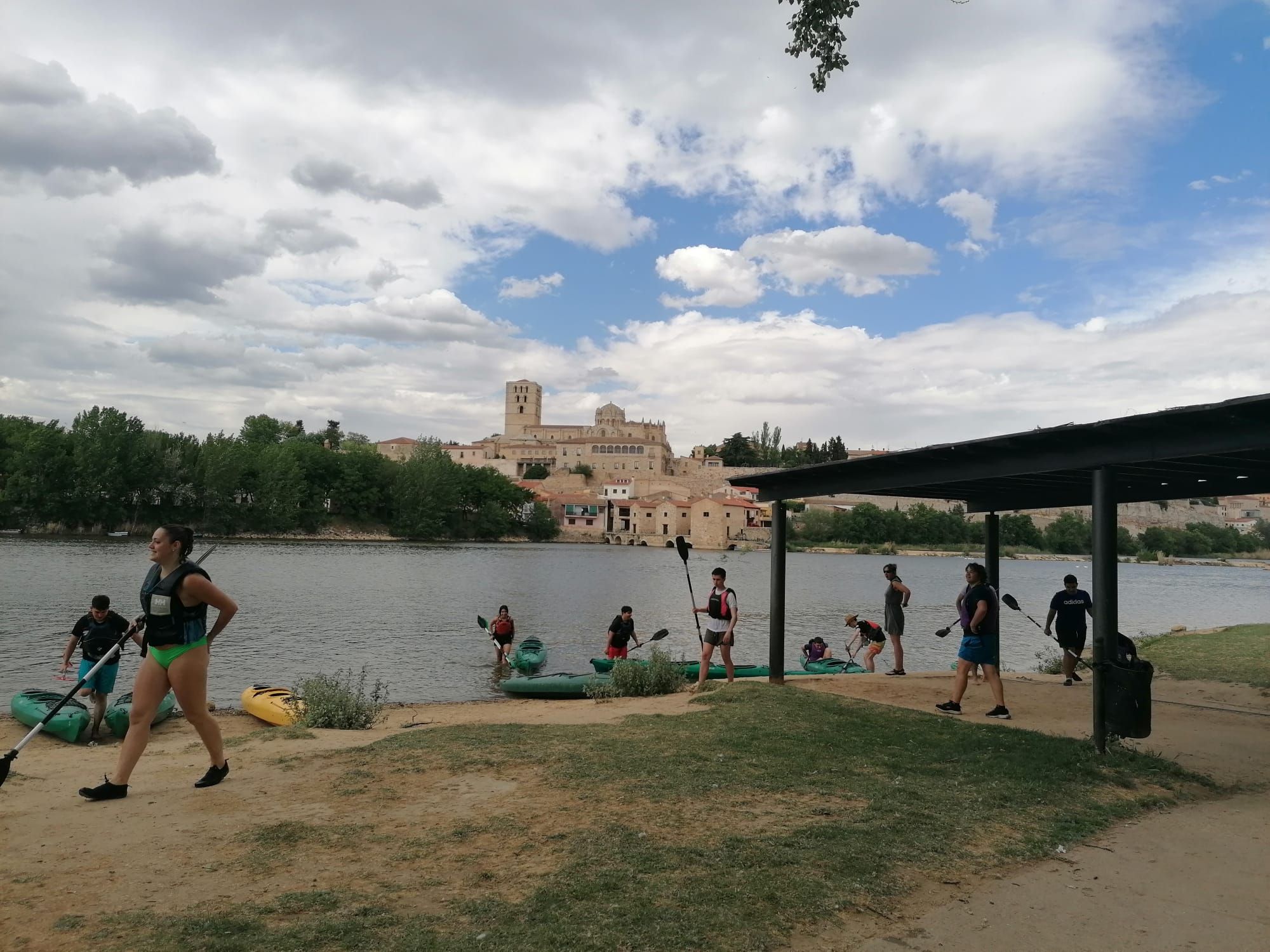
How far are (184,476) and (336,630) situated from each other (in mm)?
56097

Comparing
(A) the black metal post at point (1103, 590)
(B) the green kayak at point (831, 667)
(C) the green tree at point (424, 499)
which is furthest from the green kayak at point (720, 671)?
(C) the green tree at point (424, 499)

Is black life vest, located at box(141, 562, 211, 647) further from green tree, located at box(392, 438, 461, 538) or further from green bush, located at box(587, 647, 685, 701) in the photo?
green tree, located at box(392, 438, 461, 538)

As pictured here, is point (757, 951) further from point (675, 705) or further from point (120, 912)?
→ point (675, 705)

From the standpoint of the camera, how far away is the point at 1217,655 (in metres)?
16.0

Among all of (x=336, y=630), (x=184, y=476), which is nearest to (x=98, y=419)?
(x=184, y=476)

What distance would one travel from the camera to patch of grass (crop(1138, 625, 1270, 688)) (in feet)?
43.9

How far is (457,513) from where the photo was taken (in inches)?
3809

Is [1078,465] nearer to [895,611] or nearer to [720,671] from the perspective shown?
[895,611]

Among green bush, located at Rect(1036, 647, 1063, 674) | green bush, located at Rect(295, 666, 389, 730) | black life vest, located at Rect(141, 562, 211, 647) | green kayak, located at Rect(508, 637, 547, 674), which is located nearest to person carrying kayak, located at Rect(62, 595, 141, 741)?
green bush, located at Rect(295, 666, 389, 730)

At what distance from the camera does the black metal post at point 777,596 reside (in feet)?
39.0

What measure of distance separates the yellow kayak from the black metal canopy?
23.2 feet

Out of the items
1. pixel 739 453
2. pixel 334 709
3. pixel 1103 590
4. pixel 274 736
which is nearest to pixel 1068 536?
pixel 739 453

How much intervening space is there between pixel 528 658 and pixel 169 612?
44.0ft

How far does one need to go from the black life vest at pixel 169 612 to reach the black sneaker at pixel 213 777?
119 centimetres
